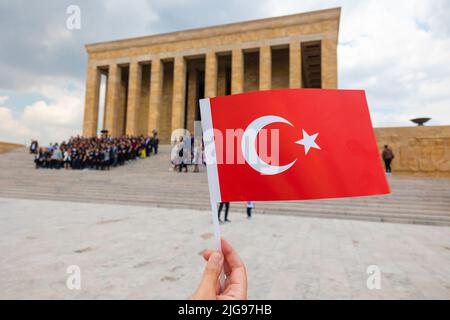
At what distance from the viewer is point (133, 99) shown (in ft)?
90.5

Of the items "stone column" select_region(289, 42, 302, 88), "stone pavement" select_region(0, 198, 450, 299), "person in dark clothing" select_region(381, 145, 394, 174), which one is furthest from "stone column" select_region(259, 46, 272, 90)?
"stone pavement" select_region(0, 198, 450, 299)

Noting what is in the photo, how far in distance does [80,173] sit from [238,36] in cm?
1864

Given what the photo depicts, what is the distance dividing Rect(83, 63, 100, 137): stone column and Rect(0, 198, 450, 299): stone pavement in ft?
77.3

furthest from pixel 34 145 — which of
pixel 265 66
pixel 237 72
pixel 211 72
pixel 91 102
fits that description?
pixel 265 66

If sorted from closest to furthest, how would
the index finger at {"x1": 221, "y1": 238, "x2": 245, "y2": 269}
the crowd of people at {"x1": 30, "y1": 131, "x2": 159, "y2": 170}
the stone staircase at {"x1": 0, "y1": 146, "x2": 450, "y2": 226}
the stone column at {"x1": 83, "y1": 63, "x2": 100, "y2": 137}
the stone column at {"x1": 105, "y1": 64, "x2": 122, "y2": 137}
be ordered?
1. the index finger at {"x1": 221, "y1": 238, "x2": 245, "y2": 269}
2. the stone staircase at {"x1": 0, "y1": 146, "x2": 450, "y2": 226}
3. the crowd of people at {"x1": 30, "y1": 131, "x2": 159, "y2": 170}
4. the stone column at {"x1": 105, "y1": 64, "x2": 122, "y2": 137}
5. the stone column at {"x1": 83, "y1": 63, "x2": 100, "y2": 137}

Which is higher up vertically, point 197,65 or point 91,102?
point 197,65

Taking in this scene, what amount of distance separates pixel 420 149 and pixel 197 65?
2255 cm

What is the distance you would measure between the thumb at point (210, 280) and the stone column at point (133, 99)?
90.1ft

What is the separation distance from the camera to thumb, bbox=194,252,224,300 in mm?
1077

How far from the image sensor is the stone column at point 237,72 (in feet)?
80.6

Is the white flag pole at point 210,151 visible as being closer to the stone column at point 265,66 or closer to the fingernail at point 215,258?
the fingernail at point 215,258

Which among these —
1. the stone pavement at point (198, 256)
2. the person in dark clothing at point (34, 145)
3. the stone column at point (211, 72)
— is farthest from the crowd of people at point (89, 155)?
the stone column at point (211, 72)

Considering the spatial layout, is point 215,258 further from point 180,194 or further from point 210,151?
point 180,194

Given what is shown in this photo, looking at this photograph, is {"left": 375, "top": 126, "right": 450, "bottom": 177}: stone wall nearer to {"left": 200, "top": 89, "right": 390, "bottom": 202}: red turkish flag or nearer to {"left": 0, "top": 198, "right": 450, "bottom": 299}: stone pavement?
{"left": 0, "top": 198, "right": 450, "bottom": 299}: stone pavement
